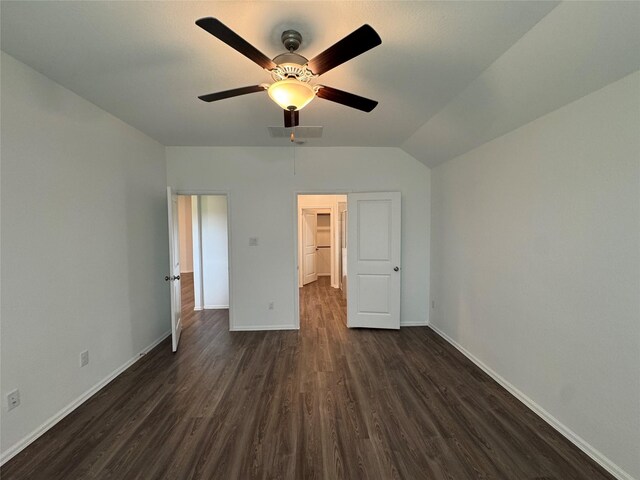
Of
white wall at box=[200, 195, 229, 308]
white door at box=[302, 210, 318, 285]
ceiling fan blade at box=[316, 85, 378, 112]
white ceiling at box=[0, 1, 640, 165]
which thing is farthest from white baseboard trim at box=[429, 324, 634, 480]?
white door at box=[302, 210, 318, 285]

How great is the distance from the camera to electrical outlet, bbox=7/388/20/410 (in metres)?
1.75

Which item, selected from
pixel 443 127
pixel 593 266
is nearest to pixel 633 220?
pixel 593 266

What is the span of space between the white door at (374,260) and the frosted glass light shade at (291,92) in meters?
2.45

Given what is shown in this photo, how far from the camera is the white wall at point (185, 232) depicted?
847 cm


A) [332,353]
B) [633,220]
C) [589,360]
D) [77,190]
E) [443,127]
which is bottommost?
[332,353]

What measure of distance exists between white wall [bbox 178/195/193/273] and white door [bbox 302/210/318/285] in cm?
396

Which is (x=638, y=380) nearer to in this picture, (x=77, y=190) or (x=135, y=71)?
(x=135, y=71)

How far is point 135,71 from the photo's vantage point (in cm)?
199

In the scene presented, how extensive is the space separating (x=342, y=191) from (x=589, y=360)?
3.03m

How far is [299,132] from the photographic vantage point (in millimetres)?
3219

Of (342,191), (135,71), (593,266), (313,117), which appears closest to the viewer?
(593,266)

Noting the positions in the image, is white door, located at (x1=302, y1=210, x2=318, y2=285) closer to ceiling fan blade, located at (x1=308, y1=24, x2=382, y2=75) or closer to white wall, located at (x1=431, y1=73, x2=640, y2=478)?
white wall, located at (x1=431, y1=73, x2=640, y2=478)

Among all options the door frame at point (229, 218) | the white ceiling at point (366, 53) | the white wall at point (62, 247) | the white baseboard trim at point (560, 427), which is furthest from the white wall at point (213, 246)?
the white baseboard trim at point (560, 427)

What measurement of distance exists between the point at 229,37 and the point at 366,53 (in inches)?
38.6
